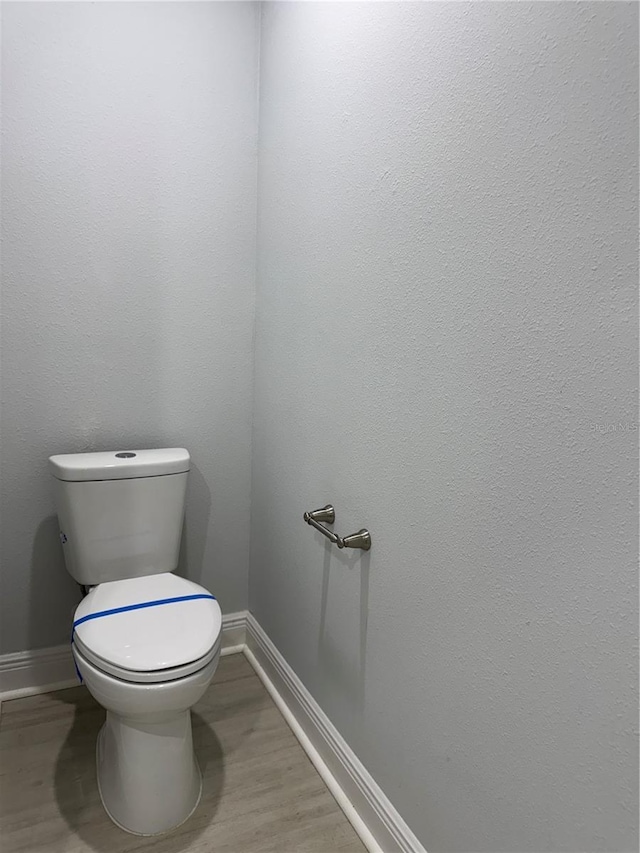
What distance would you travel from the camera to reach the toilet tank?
1628 millimetres

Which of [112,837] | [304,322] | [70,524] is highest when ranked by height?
[304,322]

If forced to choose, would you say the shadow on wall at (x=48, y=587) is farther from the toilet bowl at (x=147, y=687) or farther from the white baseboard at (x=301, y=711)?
the toilet bowl at (x=147, y=687)

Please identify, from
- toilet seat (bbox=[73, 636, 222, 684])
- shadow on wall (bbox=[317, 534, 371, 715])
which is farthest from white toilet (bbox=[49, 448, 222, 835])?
shadow on wall (bbox=[317, 534, 371, 715])

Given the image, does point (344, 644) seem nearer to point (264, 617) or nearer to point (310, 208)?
point (264, 617)

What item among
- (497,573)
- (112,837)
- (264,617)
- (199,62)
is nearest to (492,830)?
(497,573)

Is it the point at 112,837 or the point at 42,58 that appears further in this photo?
the point at 42,58

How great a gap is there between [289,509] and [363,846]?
0.85 m

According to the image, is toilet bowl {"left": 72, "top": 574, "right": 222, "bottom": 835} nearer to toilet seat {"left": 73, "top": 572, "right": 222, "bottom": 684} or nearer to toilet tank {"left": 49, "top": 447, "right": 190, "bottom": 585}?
toilet seat {"left": 73, "top": 572, "right": 222, "bottom": 684}

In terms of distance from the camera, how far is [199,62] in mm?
1770

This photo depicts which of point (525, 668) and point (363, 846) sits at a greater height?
point (525, 668)

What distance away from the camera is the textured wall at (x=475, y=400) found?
0.76 m

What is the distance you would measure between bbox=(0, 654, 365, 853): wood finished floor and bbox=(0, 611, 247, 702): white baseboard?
3 centimetres

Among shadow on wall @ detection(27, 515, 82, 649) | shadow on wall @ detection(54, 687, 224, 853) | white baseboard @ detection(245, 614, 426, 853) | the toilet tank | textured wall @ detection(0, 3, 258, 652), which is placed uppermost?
textured wall @ detection(0, 3, 258, 652)

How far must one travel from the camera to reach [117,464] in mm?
1643
